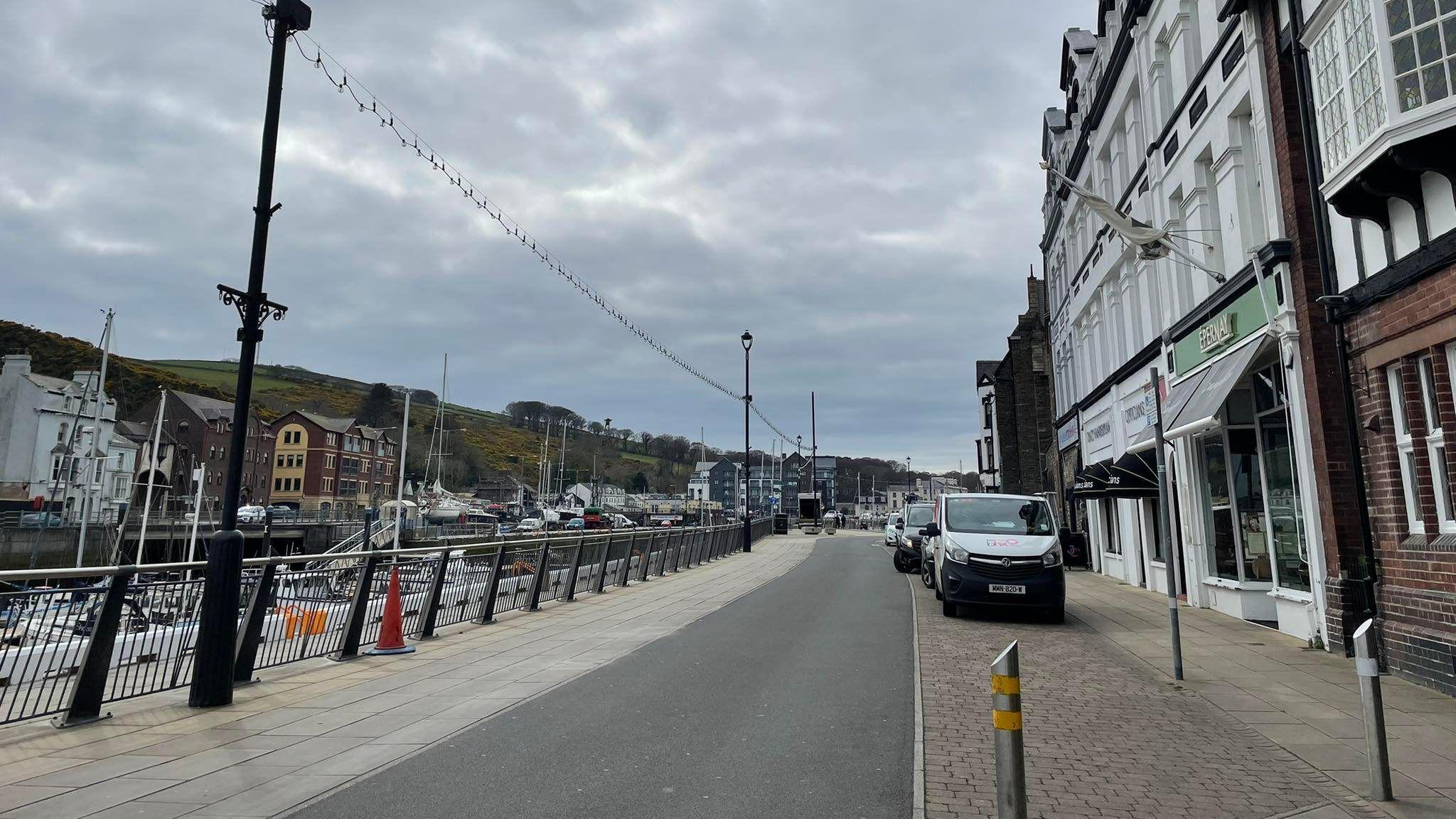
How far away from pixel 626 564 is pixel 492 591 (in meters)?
7.00

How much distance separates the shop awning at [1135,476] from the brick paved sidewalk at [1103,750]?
710 centimetres

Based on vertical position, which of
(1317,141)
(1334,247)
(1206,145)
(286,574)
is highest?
(1206,145)

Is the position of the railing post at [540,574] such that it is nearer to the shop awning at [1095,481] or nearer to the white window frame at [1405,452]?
the shop awning at [1095,481]

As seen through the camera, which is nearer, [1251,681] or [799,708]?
[799,708]

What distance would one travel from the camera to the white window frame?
834cm

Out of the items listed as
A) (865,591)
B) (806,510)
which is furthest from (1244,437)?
(806,510)

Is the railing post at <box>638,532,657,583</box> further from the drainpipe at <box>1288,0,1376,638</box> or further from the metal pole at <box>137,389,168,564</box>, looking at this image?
the drainpipe at <box>1288,0,1376,638</box>

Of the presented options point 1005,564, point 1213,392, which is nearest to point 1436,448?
point 1213,392

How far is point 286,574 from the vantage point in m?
8.92

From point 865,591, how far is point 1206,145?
10.3 meters

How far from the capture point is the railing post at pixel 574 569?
16875 millimetres

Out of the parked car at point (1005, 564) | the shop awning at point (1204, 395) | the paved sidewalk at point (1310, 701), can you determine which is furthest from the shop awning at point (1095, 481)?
the paved sidewalk at point (1310, 701)

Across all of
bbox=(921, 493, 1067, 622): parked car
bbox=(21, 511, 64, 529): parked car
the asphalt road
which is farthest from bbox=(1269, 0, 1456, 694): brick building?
bbox=(21, 511, 64, 529): parked car

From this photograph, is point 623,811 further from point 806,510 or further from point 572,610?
point 806,510
